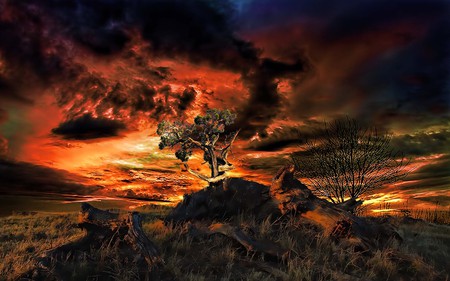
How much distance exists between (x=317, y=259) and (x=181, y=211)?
5113 millimetres

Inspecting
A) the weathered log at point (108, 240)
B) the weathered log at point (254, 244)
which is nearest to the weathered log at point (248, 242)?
the weathered log at point (254, 244)

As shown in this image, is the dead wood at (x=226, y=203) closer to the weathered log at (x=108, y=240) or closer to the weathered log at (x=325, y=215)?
the weathered log at (x=325, y=215)

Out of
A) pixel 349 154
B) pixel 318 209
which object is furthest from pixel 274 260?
pixel 349 154

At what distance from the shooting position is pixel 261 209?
12906 millimetres

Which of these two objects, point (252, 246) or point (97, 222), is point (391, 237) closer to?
point (252, 246)

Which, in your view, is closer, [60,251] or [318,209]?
[60,251]

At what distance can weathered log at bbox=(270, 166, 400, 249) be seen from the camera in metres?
10.5

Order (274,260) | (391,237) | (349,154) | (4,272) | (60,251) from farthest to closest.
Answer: (349,154), (391,237), (274,260), (60,251), (4,272)

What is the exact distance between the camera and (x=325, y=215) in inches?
447

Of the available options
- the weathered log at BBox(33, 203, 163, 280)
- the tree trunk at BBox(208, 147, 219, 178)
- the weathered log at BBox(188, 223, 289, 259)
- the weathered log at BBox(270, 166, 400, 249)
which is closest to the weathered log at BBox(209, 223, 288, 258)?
the weathered log at BBox(188, 223, 289, 259)

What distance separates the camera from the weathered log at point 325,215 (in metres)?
10.5

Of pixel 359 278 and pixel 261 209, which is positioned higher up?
pixel 261 209

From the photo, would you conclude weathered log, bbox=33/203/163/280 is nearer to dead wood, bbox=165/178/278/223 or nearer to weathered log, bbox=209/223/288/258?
weathered log, bbox=209/223/288/258

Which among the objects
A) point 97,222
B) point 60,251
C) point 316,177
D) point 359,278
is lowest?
point 359,278
